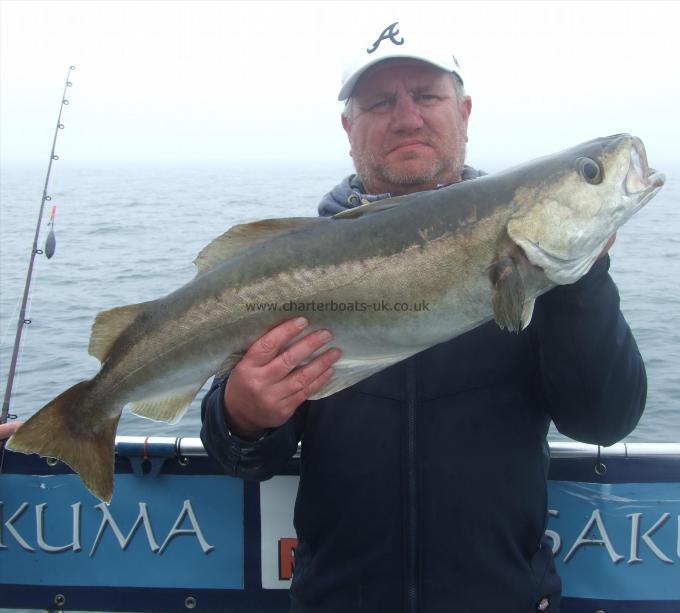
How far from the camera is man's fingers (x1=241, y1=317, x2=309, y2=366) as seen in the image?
2.43 metres

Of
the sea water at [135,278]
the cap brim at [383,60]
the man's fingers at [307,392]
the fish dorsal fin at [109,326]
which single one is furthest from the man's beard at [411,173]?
the sea water at [135,278]

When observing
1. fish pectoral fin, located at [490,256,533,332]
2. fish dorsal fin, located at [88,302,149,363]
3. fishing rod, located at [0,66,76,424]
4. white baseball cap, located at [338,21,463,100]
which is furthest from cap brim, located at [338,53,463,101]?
fishing rod, located at [0,66,76,424]

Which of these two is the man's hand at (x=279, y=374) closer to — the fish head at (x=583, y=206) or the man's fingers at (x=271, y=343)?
the man's fingers at (x=271, y=343)

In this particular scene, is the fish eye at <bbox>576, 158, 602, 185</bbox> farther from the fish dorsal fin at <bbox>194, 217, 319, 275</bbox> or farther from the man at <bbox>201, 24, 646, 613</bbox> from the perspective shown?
the fish dorsal fin at <bbox>194, 217, 319, 275</bbox>

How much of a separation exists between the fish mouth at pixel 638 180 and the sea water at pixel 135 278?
5026 mm

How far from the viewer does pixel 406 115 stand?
2916 mm

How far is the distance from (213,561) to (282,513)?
1.56ft

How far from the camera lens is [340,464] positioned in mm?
2568

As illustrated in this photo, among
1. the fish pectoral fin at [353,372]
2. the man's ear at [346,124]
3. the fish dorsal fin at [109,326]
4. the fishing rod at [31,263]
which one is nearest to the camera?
the fish pectoral fin at [353,372]

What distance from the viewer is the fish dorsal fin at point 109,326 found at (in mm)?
2652

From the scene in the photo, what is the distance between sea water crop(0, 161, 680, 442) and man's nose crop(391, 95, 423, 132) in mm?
4862

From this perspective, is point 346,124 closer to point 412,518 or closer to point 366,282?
point 366,282

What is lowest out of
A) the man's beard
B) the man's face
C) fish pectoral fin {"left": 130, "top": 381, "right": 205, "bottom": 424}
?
fish pectoral fin {"left": 130, "top": 381, "right": 205, "bottom": 424}

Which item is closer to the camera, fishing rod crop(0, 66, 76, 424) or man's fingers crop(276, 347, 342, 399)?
man's fingers crop(276, 347, 342, 399)
